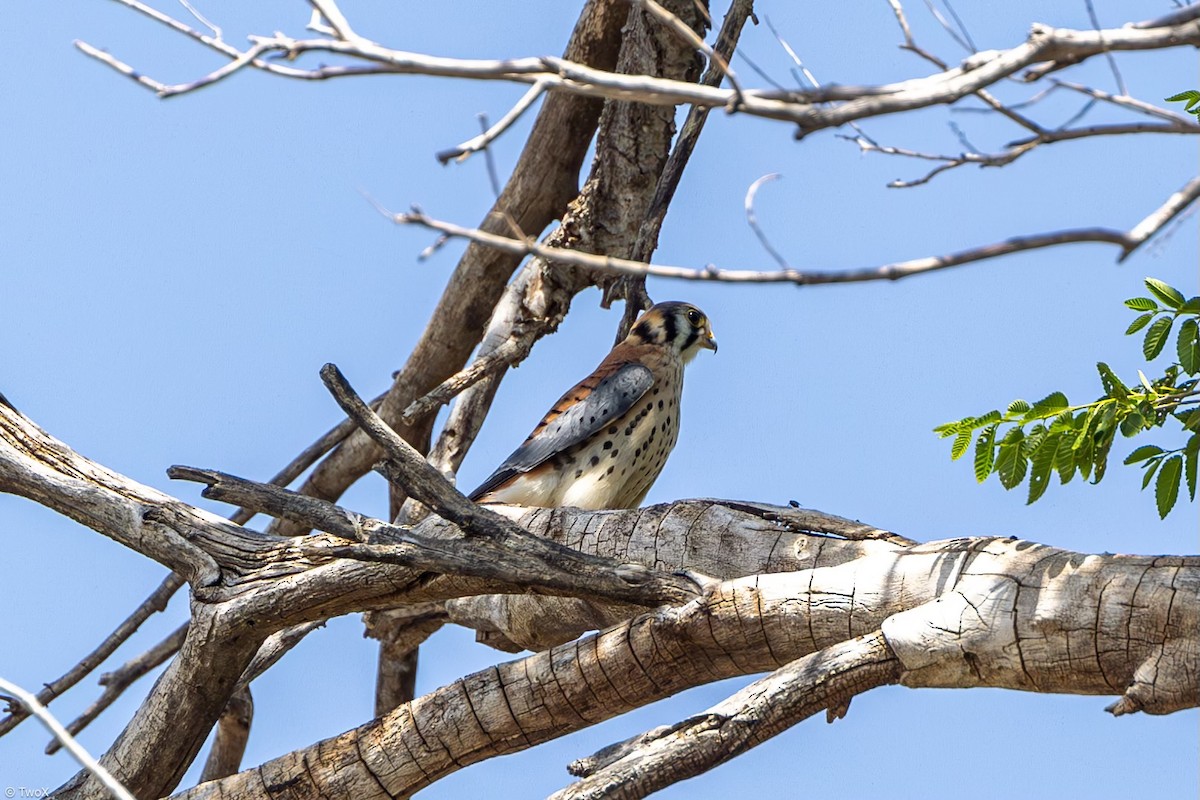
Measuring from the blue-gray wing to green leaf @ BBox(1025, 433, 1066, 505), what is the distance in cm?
279

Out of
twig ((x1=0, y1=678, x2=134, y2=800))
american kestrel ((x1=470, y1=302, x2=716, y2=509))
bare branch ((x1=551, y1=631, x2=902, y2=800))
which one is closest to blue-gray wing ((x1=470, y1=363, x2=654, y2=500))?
american kestrel ((x1=470, y1=302, x2=716, y2=509))

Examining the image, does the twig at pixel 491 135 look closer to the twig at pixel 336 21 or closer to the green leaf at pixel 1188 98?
the twig at pixel 336 21

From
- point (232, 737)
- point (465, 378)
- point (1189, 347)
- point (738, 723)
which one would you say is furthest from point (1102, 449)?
point (232, 737)

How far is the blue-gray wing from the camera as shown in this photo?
624 cm

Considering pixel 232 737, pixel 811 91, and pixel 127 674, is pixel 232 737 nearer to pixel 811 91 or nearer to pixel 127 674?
pixel 127 674

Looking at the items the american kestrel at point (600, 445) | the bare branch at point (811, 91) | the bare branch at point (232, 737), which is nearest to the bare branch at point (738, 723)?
the bare branch at point (811, 91)

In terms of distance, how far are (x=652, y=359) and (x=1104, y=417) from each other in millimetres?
3316

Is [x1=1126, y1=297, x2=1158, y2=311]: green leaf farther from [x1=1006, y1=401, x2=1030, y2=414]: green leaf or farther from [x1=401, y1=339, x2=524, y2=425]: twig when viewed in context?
[x1=401, y1=339, x2=524, y2=425]: twig

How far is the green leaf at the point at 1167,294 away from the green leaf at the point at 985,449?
1.90ft

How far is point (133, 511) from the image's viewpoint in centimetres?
470

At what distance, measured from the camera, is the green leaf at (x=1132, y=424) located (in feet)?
12.0

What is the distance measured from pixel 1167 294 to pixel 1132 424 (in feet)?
1.28

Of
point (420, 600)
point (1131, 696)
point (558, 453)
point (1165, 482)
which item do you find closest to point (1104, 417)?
point (1165, 482)

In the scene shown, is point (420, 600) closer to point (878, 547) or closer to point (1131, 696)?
point (878, 547)
